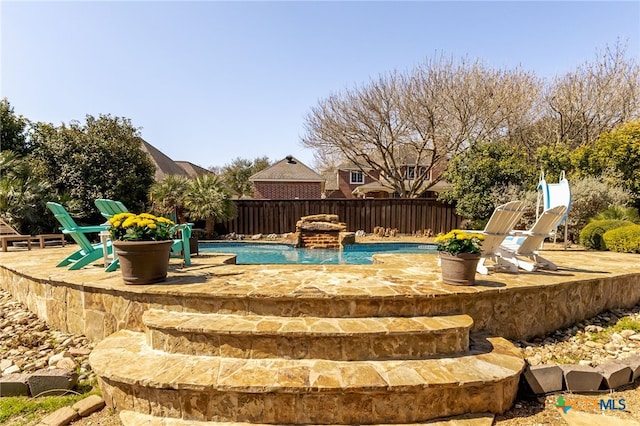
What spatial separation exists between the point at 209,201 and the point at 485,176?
10486mm

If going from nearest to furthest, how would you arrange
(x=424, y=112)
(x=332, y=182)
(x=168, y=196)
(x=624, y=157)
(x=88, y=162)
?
(x=624, y=157), (x=88, y=162), (x=168, y=196), (x=424, y=112), (x=332, y=182)

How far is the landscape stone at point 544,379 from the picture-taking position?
2566 mm

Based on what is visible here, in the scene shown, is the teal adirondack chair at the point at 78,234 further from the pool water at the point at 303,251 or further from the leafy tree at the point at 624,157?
the leafy tree at the point at 624,157

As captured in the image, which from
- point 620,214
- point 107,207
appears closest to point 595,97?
point 620,214

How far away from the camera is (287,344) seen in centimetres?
260

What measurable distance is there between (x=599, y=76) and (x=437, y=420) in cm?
1918

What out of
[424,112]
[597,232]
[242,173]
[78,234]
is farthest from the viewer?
[242,173]

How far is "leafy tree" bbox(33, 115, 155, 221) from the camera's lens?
10445mm

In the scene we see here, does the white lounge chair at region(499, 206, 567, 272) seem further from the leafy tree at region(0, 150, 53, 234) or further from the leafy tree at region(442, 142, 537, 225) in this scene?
the leafy tree at region(0, 150, 53, 234)

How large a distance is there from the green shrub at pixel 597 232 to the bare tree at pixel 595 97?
7945 mm

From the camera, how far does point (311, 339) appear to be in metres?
2.59

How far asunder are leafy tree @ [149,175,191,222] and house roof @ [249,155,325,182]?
10.1 meters

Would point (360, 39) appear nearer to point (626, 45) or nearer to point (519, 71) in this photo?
point (519, 71)

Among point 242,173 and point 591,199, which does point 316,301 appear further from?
point 242,173
